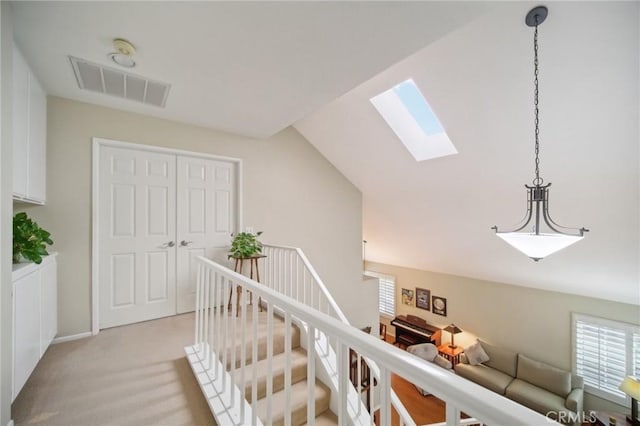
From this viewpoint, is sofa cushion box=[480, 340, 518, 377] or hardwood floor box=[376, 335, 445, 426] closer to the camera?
hardwood floor box=[376, 335, 445, 426]

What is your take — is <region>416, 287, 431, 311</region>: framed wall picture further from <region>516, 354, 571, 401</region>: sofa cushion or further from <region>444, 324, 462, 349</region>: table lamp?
<region>516, 354, 571, 401</region>: sofa cushion

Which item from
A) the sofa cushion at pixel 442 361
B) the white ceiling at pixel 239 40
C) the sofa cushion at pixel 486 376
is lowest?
the sofa cushion at pixel 442 361

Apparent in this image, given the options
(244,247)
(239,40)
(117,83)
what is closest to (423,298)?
(244,247)

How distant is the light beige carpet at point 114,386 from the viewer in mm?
1727

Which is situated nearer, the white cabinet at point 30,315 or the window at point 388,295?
the white cabinet at point 30,315

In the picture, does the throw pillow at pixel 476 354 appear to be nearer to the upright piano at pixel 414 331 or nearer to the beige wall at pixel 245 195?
the upright piano at pixel 414 331

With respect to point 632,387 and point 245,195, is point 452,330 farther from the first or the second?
point 245,195

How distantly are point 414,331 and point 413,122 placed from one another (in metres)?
5.45

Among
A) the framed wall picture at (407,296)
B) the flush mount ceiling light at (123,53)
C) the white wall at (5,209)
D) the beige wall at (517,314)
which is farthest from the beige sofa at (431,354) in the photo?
the flush mount ceiling light at (123,53)

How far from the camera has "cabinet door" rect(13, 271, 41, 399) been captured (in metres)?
1.61

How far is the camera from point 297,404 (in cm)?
204

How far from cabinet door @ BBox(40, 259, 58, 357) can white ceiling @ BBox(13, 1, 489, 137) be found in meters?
1.68

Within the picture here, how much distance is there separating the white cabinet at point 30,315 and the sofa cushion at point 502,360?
7.07 metres

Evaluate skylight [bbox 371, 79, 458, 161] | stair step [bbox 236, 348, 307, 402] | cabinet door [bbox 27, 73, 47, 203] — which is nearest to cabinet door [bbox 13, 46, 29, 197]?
cabinet door [bbox 27, 73, 47, 203]
